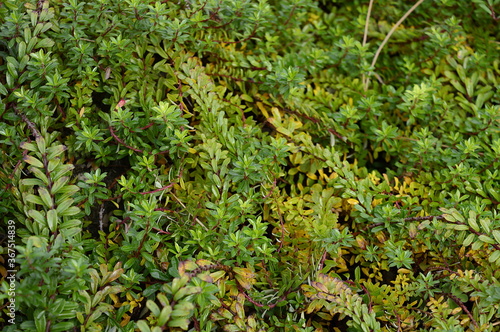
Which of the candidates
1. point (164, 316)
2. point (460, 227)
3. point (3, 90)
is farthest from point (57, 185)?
point (460, 227)

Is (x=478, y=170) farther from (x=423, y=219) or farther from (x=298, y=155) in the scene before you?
(x=298, y=155)

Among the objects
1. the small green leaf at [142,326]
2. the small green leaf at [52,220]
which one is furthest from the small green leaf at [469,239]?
the small green leaf at [52,220]

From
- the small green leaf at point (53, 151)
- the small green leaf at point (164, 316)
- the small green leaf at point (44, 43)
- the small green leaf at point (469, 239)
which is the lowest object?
the small green leaf at point (164, 316)

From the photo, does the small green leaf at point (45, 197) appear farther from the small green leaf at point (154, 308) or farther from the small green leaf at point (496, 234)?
the small green leaf at point (496, 234)

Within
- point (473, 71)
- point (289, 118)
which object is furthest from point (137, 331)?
point (473, 71)

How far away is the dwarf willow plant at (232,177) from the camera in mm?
2027

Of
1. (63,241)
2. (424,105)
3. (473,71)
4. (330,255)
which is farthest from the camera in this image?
(473,71)

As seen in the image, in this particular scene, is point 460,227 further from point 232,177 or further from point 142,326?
point 142,326

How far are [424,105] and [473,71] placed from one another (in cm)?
Answer: 60

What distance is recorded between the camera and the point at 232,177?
234 centimetres

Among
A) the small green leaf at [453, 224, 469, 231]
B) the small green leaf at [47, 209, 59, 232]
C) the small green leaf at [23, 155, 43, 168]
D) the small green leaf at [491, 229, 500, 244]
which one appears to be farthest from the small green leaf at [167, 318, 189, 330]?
the small green leaf at [491, 229, 500, 244]

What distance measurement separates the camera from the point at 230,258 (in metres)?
2.19

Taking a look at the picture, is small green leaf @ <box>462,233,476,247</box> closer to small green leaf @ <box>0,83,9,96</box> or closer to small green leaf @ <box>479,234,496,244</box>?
small green leaf @ <box>479,234,496,244</box>

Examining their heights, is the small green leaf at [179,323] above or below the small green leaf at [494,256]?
below
